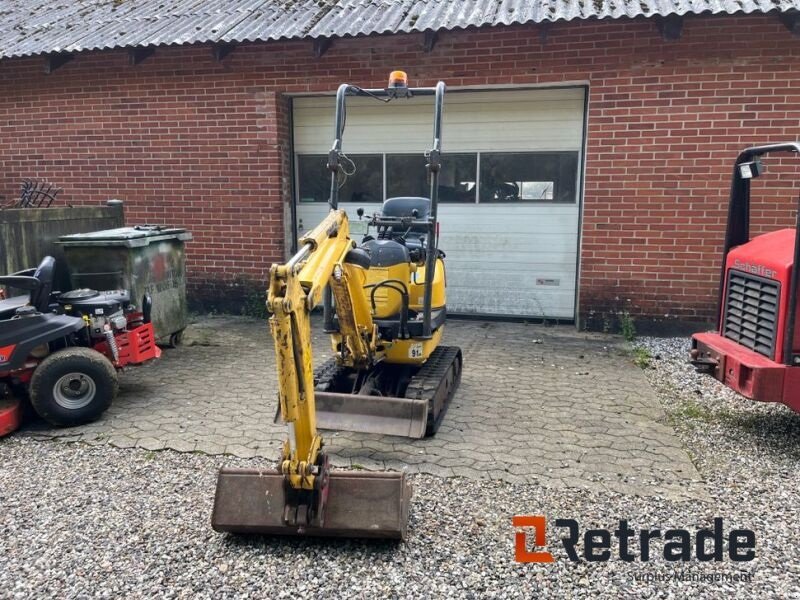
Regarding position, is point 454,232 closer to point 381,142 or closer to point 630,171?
point 381,142

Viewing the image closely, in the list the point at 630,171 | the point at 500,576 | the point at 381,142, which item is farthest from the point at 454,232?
the point at 500,576

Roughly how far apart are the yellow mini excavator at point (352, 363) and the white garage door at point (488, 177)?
3.00 metres

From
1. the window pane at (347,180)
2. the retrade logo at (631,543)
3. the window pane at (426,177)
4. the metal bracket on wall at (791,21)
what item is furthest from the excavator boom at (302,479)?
the metal bracket on wall at (791,21)

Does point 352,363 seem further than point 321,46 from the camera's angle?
No

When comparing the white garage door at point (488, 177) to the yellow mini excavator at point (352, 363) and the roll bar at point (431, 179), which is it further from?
the roll bar at point (431, 179)

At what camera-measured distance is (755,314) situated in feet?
14.0

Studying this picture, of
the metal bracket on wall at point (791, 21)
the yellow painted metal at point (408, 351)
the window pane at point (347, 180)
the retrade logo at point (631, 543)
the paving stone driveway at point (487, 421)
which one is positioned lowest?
the paving stone driveway at point (487, 421)

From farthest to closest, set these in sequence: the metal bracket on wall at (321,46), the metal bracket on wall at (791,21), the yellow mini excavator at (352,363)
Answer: the metal bracket on wall at (321,46), the metal bracket on wall at (791,21), the yellow mini excavator at (352,363)

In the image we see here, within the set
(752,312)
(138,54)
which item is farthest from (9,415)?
(138,54)

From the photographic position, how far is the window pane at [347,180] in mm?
8602

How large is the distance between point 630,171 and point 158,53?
21.8 feet

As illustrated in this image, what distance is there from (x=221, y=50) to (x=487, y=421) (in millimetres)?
6355

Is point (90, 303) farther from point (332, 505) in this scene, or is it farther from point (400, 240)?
point (332, 505)

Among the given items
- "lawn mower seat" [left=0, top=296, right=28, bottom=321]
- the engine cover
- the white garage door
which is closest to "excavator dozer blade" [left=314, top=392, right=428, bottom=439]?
the engine cover
